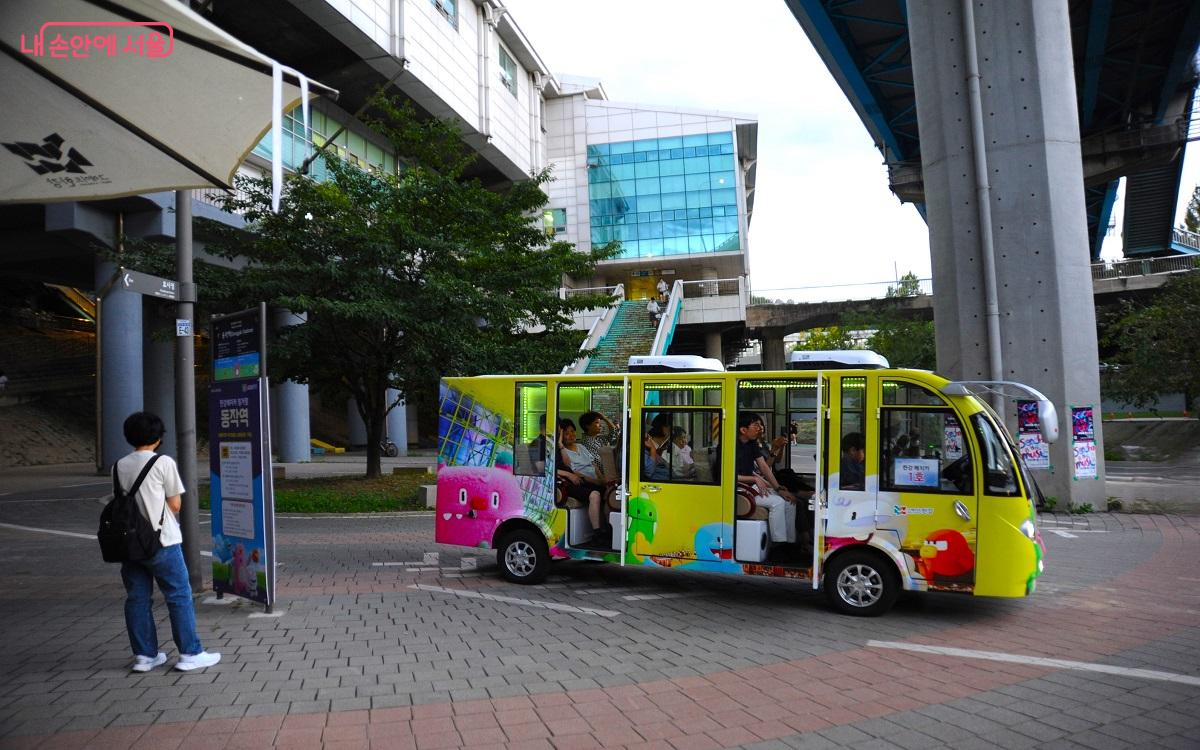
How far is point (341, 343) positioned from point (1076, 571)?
44.3 feet

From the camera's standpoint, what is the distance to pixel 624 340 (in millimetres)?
33656

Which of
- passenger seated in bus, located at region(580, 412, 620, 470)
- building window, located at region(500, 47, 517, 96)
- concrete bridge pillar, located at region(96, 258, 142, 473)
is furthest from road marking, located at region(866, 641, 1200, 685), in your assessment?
building window, located at region(500, 47, 517, 96)

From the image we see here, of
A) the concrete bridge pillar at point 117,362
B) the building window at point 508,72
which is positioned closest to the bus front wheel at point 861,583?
the concrete bridge pillar at point 117,362

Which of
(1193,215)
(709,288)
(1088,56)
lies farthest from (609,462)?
(1193,215)

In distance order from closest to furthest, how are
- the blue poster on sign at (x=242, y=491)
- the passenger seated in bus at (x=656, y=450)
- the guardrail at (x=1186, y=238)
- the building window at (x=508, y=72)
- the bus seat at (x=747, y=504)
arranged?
the blue poster on sign at (x=242, y=491)
the bus seat at (x=747, y=504)
the passenger seated in bus at (x=656, y=450)
the building window at (x=508, y=72)
the guardrail at (x=1186, y=238)

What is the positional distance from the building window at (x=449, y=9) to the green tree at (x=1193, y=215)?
55613 millimetres

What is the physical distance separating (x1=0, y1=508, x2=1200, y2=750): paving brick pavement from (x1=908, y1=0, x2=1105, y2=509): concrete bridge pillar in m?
5.55

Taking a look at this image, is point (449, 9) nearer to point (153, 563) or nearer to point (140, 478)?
point (140, 478)

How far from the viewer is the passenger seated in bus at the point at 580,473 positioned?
8.51 m

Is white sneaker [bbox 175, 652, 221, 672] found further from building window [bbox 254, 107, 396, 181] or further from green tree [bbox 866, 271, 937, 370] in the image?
green tree [bbox 866, 271, 937, 370]

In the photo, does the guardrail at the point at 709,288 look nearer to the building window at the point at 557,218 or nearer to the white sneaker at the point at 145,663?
the building window at the point at 557,218

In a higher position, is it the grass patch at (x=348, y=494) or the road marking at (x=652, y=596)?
the grass patch at (x=348, y=494)

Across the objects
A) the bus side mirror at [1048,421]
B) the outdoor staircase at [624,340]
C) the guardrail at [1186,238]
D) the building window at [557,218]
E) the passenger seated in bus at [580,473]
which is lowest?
the passenger seated in bus at [580,473]

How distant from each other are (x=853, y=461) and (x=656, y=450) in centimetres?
197
